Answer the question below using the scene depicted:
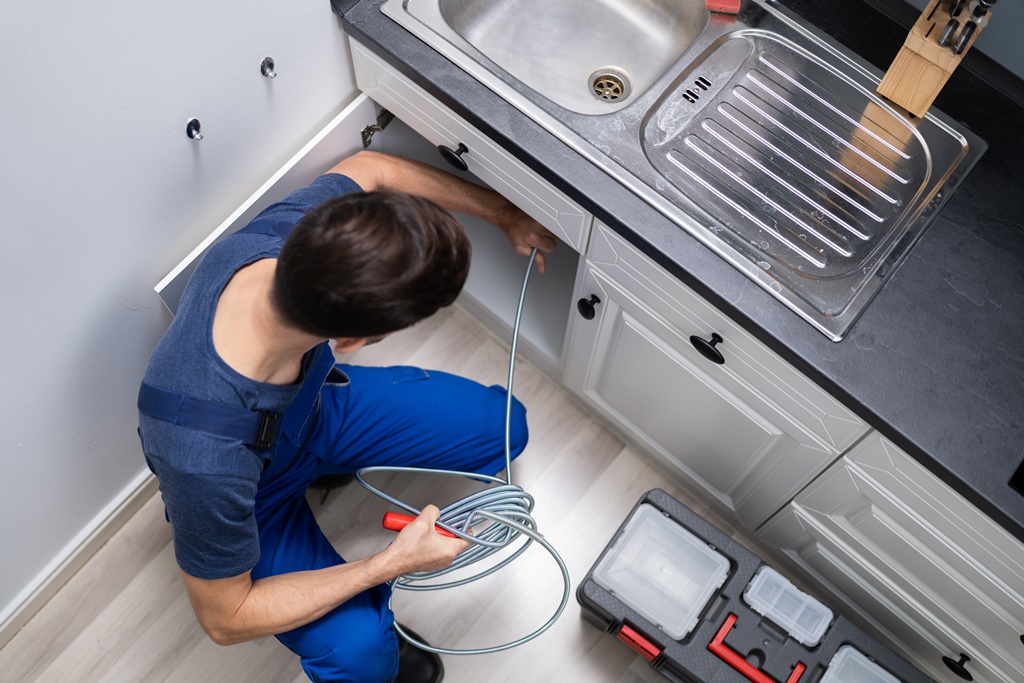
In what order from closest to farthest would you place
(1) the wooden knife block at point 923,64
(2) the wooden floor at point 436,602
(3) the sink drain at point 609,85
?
(1) the wooden knife block at point 923,64 → (3) the sink drain at point 609,85 → (2) the wooden floor at point 436,602

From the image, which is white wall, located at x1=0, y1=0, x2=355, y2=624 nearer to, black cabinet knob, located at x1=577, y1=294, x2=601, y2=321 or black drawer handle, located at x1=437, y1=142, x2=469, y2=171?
black drawer handle, located at x1=437, y1=142, x2=469, y2=171

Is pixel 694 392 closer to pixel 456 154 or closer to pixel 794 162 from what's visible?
pixel 794 162

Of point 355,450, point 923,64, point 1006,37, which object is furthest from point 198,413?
point 1006,37

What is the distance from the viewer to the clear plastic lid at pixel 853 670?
5.14 ft

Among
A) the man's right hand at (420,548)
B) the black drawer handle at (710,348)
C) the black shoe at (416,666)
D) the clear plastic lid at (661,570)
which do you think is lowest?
the black shoe at (416,666)

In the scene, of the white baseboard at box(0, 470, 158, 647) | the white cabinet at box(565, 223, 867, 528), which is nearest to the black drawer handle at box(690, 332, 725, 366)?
the white cabinet at box(565, 223, 867, 528)

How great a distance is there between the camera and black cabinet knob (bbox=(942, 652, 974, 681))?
5.35ft

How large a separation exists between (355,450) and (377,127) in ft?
2.08

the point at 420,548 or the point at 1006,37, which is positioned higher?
the point at 1006,37

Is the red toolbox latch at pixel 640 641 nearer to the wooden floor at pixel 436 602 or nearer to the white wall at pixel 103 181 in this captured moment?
the wooden floor at pixel 436 602

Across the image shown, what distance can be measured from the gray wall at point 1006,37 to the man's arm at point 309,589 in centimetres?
118

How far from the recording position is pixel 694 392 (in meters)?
1.60

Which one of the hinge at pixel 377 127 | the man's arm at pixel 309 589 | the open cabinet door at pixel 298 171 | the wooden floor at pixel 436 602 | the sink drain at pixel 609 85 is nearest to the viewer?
A: the man's arm at pixel 309 589

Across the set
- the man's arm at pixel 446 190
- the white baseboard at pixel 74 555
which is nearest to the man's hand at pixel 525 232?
the man's arm at pixel 446 190
